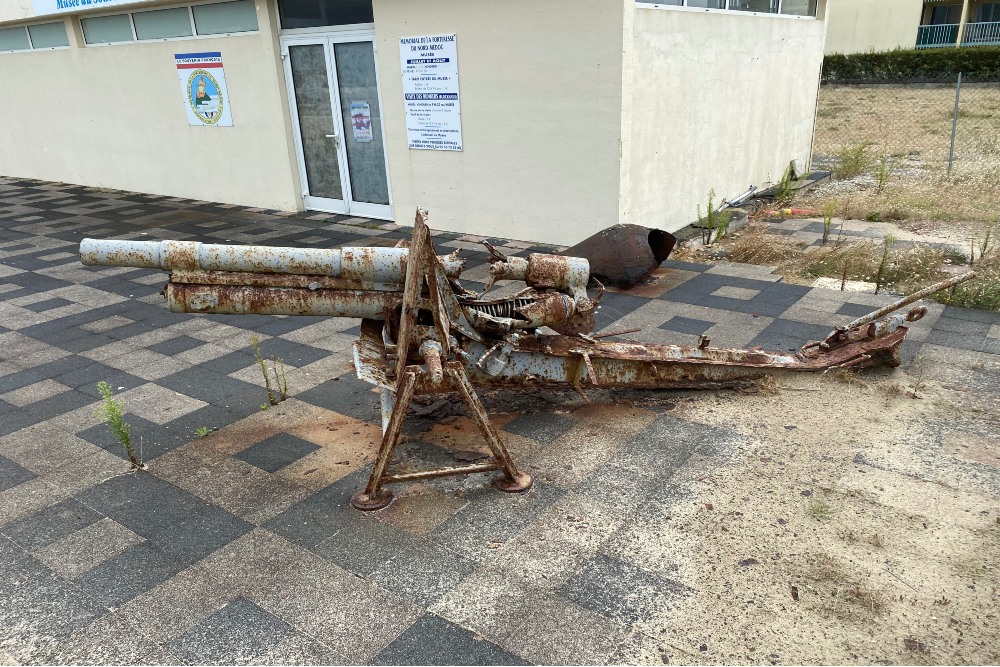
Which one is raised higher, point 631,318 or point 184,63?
point 184,63

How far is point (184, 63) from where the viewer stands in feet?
36.2

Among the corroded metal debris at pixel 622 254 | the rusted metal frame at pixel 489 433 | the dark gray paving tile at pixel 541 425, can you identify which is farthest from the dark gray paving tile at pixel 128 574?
the corroded metal debris at pixel 622 254

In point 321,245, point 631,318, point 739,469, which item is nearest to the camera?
point 739,469

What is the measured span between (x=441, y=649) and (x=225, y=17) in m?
10.1

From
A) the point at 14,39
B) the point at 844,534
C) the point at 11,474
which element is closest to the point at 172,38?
the point at 14,39

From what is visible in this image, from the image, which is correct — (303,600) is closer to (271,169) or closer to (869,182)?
(271,169)

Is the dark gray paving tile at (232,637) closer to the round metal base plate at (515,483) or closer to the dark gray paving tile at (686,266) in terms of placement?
the round metal base plate at (515,483)

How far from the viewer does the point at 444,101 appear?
8367 mm

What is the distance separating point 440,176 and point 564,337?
5.08m

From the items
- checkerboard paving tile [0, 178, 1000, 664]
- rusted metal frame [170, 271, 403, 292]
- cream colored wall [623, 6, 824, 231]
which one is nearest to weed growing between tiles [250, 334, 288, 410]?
checkerboard paving tile [0, 178, 1000, 664]

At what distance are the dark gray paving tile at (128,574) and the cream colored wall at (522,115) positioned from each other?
560 cm

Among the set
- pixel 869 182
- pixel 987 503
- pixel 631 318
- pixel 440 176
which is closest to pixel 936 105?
pixel 869 182

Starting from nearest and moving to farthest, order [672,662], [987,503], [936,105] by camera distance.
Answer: [672,662]
[987,503]
[936,105]

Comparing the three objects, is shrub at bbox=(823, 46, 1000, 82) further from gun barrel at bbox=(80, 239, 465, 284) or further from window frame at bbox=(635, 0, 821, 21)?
gun barrel at bbox=(80, 239, 465, 284)
